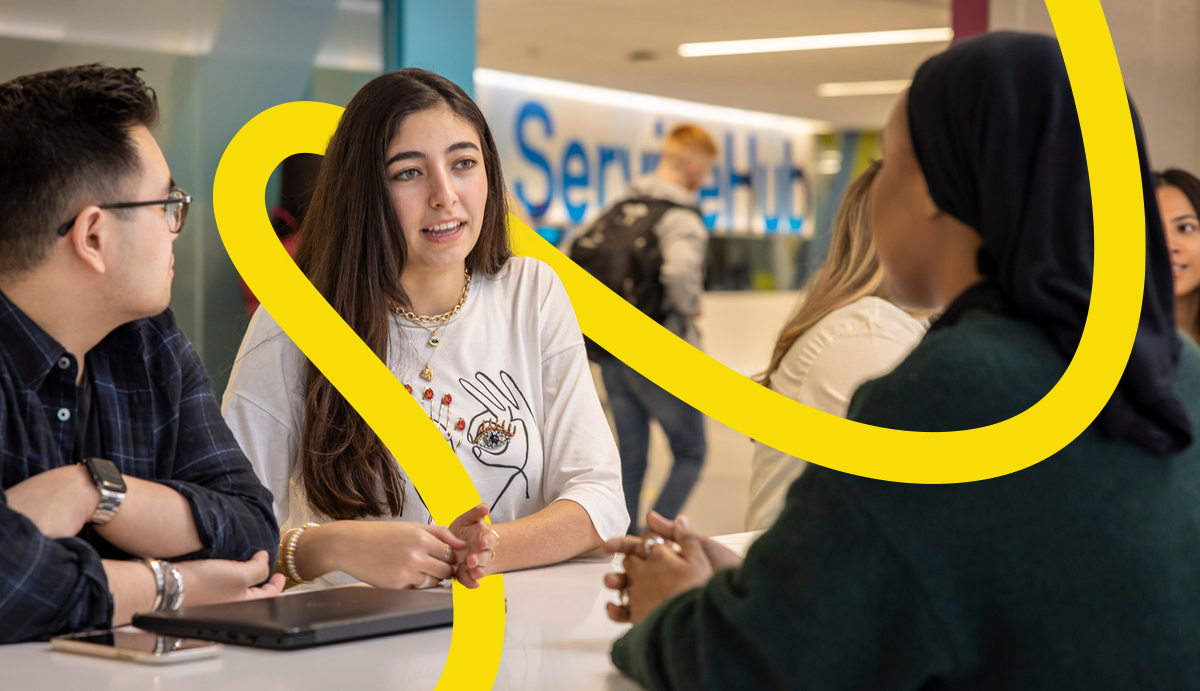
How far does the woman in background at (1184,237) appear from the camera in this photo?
3318mm

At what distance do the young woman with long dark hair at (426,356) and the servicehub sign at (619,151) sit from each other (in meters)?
6.70

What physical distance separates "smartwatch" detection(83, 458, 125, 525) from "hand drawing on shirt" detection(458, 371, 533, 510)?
653 mm

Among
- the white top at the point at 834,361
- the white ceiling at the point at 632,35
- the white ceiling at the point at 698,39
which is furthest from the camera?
the white ceiling at the point at 698,39

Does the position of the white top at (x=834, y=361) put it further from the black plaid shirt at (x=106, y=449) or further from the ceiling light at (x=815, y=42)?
the ceiling light at (x=815, y=42)

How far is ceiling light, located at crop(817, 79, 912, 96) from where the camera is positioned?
10938 millimetres

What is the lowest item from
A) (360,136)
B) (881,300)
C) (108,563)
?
(108,563)

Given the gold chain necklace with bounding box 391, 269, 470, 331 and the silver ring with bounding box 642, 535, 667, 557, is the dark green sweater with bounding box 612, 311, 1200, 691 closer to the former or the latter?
the silver ring with bounding box 642, 535, 667, 557

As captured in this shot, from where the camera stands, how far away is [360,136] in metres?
1.98

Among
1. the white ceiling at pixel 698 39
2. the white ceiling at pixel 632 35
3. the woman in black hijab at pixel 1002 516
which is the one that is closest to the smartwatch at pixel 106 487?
the woman in black hijab at pixel 1002 516

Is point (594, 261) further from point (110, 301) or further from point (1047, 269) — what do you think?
point (1047, 269)

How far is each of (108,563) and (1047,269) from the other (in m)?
1.13

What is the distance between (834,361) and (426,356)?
907 mm

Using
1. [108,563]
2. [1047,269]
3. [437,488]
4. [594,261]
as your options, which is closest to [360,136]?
[108,563]

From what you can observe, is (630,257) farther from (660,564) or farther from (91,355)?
(660,564)
